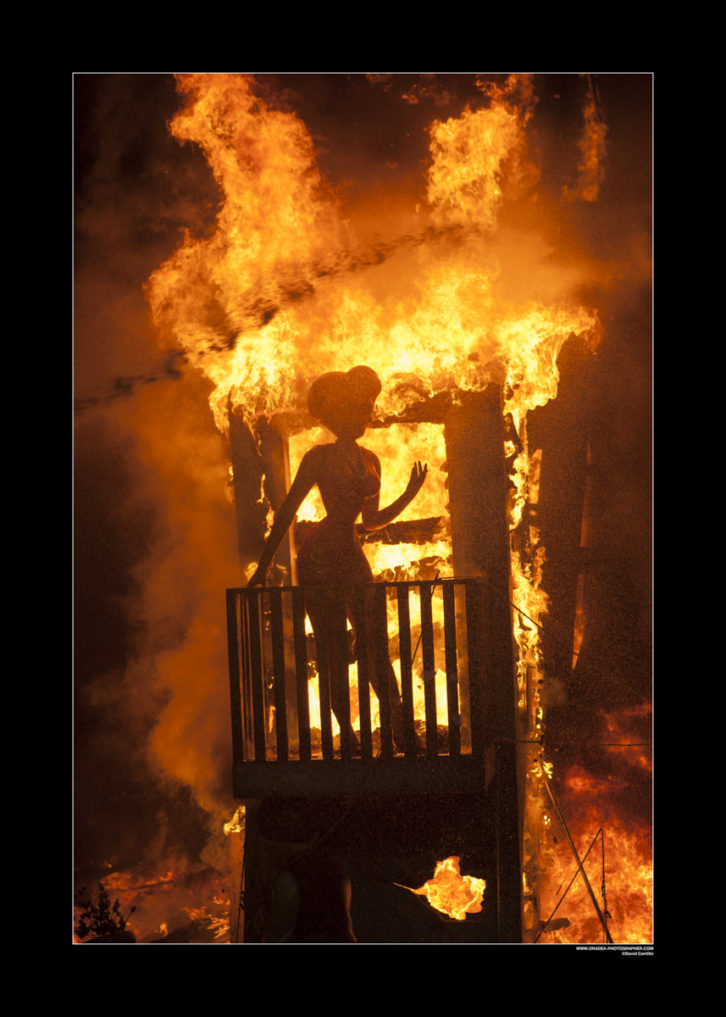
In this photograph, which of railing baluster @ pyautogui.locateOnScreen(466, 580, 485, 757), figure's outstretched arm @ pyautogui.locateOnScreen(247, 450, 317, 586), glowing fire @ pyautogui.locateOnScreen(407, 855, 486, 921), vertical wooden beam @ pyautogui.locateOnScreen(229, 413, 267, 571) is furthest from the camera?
vertical wooden beam @ pyautogui.locateOnScreen(229, 413, 267, 571)

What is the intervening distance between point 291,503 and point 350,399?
695 millimetres

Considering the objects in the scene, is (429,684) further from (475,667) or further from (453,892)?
(453,892)

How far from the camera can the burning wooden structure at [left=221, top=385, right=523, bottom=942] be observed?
4.01 meters

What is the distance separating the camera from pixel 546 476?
15.5 feet

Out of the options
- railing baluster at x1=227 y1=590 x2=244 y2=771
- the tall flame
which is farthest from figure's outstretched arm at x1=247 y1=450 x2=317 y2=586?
the tall flame

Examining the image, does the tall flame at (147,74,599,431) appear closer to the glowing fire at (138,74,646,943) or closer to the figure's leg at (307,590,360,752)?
the glowing fire at (138,74,646,943)

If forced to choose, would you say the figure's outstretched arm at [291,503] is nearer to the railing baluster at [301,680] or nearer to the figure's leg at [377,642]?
the railing baluster at [301,680]

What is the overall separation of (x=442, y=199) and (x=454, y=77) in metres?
0.63

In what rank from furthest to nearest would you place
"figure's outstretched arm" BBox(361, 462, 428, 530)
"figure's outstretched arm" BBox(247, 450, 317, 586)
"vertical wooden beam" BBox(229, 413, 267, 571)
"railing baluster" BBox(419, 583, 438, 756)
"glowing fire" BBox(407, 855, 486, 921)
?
"vertical wooden beam" BBox(229, 413, 267, 571) → "figure's outstretched arm" BBox(361, 462, 428, 530) → "glowing fire" BBox(407, 855, 486, 921) → "figure's outstretched arm" BBox(247, 450, 317, 586) → "railing baluster" BBox(419, 583, 438, 756)

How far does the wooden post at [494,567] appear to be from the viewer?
448 cm

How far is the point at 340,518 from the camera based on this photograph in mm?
4469

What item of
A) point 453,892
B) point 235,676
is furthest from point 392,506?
point 453,892

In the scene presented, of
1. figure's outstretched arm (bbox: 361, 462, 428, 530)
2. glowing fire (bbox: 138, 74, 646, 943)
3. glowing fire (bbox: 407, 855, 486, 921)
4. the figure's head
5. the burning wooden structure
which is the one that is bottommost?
glowing fire (bbox: 407, 855, 486, 921)
